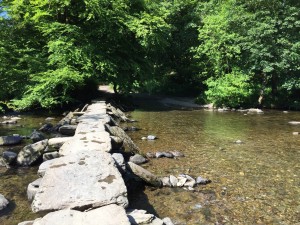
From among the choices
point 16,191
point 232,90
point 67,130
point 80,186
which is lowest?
point 16,191

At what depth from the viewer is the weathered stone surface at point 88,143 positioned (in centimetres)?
707

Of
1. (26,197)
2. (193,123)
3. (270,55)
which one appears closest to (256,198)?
(26,197)

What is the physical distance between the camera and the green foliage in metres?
22.8

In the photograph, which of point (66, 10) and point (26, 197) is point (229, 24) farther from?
point (26, 197)

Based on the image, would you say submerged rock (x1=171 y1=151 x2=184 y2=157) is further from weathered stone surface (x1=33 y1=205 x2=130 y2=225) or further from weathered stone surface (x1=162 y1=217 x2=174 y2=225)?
weathered stone surface (x1=33 y1=205 x2=130 y2=225)

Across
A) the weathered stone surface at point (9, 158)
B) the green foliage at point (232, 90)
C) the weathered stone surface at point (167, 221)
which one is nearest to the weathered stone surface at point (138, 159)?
the weathered stone surface at point (9, 158)

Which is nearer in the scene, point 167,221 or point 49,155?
point 167,221

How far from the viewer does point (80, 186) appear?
494 centimetres

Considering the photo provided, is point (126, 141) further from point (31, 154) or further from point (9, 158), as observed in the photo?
point (9, 158)

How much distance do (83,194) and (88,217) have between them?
67 centimetres

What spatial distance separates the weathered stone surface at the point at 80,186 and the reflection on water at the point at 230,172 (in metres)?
Answer: 1.18

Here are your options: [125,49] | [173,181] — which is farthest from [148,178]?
[125,49]

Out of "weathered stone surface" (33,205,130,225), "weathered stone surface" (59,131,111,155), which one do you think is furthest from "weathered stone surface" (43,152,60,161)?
"weathered stone surface" (33,205,130,225)

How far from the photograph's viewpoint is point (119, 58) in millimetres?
21188
